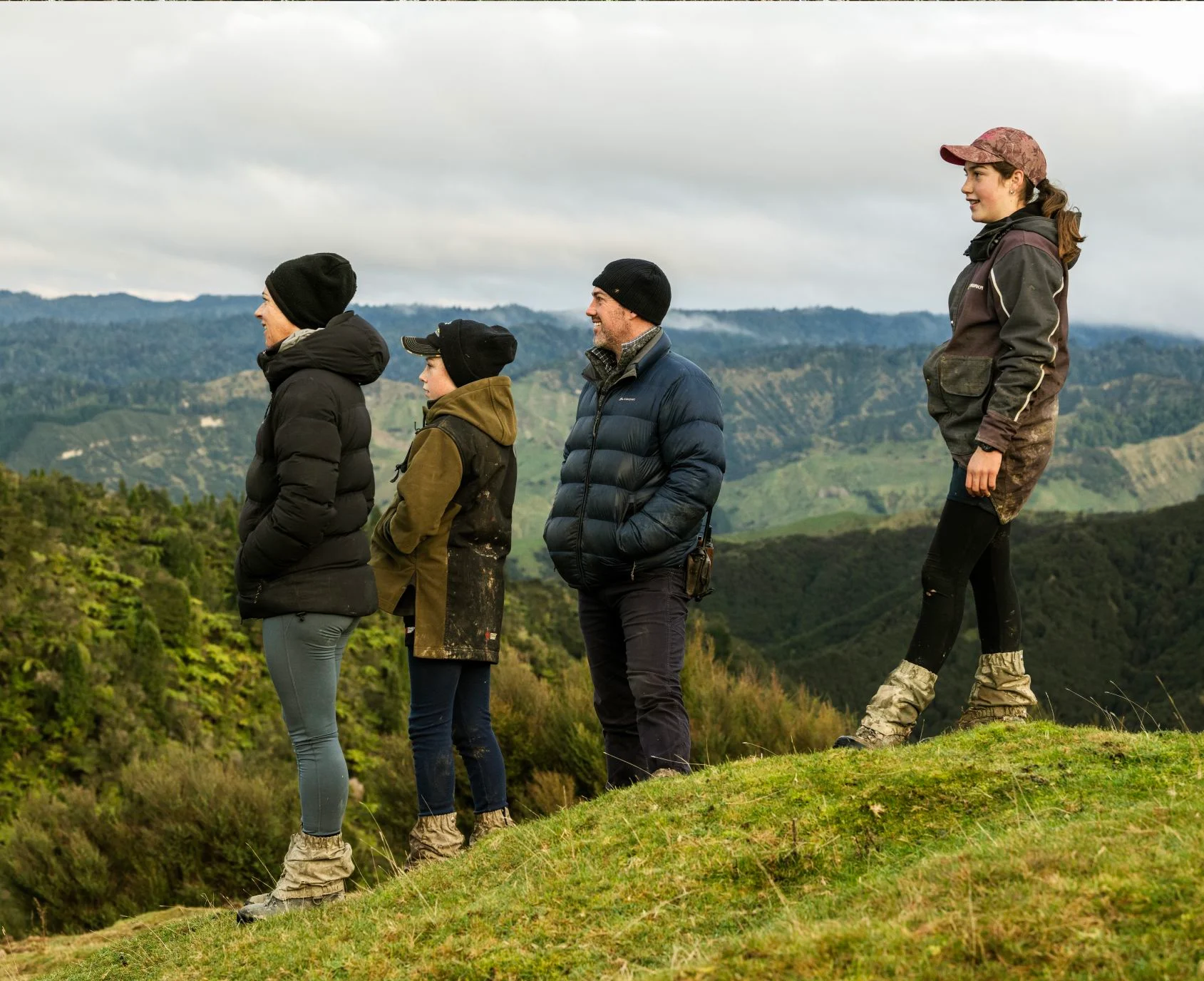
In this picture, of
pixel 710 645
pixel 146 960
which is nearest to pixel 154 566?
pixel 710 645

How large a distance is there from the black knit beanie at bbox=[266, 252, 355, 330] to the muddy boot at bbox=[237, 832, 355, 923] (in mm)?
2276

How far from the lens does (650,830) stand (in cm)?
457

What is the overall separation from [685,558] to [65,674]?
17.3 meters

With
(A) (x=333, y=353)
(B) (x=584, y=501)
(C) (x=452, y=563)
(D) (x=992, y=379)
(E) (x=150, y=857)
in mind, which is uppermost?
(A) (x=333, y=353)

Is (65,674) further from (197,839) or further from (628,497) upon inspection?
(628,497)

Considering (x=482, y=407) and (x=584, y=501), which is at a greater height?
(x=482, y=407)

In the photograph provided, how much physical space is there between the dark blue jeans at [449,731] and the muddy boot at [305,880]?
0.51 metres

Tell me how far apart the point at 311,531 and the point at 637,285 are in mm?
2065

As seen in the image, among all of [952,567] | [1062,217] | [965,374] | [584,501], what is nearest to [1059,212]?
[1062,217]

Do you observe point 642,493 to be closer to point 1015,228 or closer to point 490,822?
point 490,822

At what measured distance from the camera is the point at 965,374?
517 centimetres

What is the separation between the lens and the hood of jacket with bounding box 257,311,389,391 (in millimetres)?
5148

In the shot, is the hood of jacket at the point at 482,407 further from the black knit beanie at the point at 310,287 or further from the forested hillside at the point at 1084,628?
the forested hillside at the point at 1084,628

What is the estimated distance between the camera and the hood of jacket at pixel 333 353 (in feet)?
16.9
